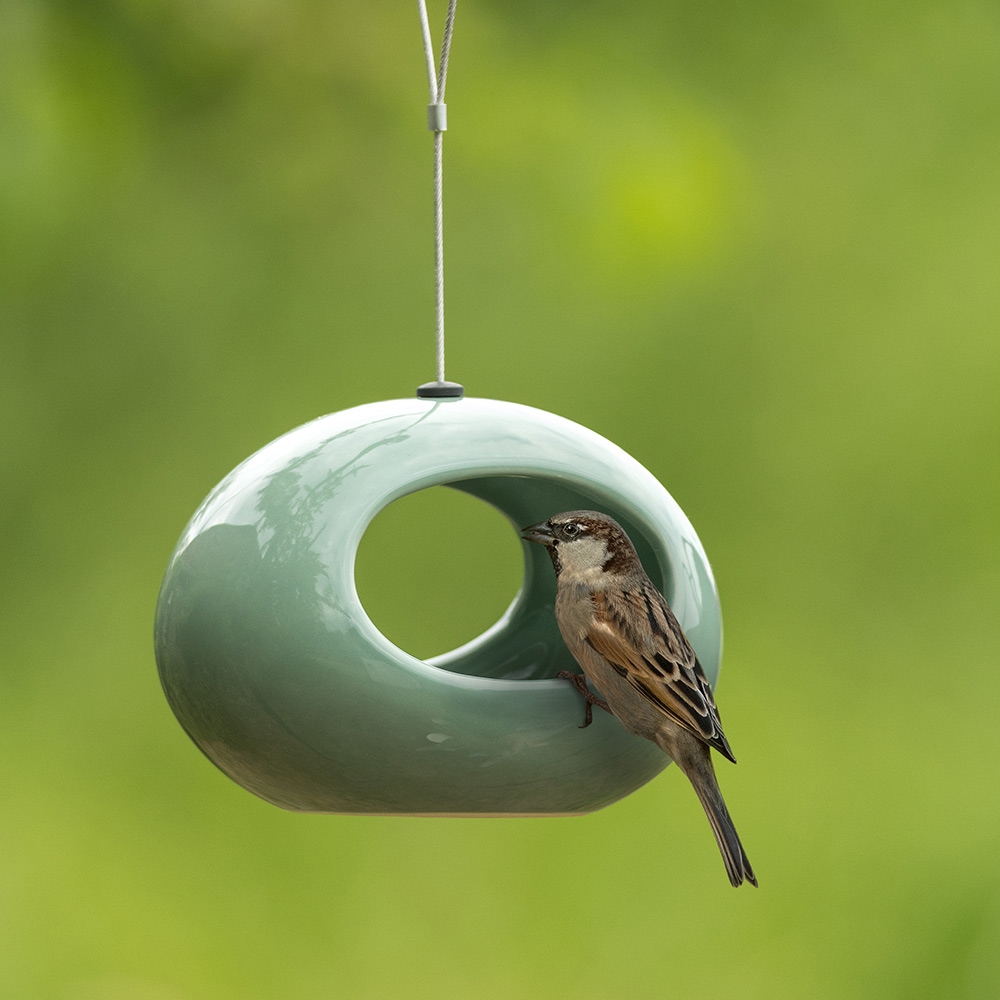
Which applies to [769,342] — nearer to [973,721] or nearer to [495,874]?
[973,721]

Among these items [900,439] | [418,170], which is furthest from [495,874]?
[418,170]

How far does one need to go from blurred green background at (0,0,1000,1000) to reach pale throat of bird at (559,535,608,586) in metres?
2.92

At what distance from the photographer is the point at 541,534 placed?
236 centimetres

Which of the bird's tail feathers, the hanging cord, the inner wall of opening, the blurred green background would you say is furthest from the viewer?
the blurred green background

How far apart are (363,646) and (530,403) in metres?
3.38

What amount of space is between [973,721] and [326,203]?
10.5ft

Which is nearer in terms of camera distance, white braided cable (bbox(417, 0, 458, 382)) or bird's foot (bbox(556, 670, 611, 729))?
bird's foot (bbox(556, 670, 611, 729))

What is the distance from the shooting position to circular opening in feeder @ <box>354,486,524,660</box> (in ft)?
17.1

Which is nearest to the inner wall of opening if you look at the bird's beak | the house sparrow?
the bird's beak

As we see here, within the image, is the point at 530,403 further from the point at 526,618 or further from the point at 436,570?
the point at 526,618

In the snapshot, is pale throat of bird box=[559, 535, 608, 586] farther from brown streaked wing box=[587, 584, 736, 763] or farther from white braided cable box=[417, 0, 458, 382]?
white braided cable box=[417, 0, 458, 382]

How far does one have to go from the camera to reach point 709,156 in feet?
18.3

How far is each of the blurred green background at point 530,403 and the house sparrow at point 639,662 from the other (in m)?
2.96

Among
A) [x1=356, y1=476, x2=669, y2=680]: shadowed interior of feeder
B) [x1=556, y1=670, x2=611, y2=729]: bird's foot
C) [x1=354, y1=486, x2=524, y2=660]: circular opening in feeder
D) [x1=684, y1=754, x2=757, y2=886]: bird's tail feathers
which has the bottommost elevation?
[x1=684, y1=754, x2=757, y2=886]: bird's tail feathers
